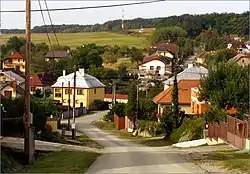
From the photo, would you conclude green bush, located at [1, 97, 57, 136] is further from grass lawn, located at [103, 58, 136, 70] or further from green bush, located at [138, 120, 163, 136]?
grass lawn, located at [103, 58, 136, 70]

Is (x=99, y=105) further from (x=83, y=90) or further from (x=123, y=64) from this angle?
(x=123, y=64)

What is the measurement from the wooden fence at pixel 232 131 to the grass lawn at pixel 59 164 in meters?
9.43

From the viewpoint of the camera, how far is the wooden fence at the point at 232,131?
30.6 m

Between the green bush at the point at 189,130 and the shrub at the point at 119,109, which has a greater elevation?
the green bush at the point at 189,130

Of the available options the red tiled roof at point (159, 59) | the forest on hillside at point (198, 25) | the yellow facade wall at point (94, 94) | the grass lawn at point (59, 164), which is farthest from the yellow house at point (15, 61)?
the grass lawn at point (59, 164)

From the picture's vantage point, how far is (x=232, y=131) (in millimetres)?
33281

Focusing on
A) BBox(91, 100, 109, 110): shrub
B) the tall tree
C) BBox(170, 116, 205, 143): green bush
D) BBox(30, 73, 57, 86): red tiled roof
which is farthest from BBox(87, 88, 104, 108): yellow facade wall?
the tall tree

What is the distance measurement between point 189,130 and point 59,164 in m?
22.6

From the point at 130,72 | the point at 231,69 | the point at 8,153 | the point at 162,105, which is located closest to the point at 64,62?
the point at 130,72

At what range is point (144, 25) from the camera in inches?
7283

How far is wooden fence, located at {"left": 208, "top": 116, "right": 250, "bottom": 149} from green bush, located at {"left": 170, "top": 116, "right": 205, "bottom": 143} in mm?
2535

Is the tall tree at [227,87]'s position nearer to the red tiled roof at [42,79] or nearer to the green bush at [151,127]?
the green bush at [151,127]

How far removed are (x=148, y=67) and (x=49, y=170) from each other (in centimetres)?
9437

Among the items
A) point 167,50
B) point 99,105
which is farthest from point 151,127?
point 167,50
